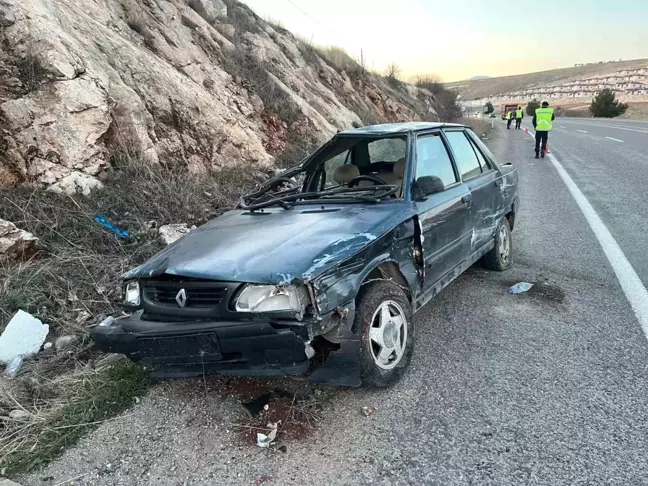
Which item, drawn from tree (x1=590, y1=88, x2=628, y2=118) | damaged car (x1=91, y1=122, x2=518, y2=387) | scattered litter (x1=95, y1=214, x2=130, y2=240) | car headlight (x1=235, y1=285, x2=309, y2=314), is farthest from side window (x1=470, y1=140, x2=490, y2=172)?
tree (x1=590, y1=88, x2=628, y2=118)

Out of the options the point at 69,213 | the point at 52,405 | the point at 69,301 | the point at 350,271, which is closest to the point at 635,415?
the point at 350,271

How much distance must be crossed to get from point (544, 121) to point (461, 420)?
14.2 meters

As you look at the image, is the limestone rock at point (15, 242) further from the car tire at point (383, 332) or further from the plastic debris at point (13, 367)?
the car tire at point (383, 332)

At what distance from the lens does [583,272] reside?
4.99m

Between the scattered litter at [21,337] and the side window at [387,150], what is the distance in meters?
3.13

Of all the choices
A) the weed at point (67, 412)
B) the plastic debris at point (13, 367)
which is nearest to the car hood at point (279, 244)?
the weed at point (67, 412)

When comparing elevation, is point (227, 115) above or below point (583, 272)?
above

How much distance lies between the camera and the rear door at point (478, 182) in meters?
4.60

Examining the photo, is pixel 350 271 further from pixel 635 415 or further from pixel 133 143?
pixel 133 143

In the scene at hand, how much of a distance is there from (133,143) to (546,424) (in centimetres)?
625

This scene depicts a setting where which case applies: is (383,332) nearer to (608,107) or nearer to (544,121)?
(544,121)

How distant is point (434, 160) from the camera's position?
4.29 meters

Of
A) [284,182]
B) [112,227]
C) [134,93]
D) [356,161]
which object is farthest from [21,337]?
[134,93]

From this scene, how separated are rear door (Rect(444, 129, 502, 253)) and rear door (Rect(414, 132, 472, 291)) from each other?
0.15 m
